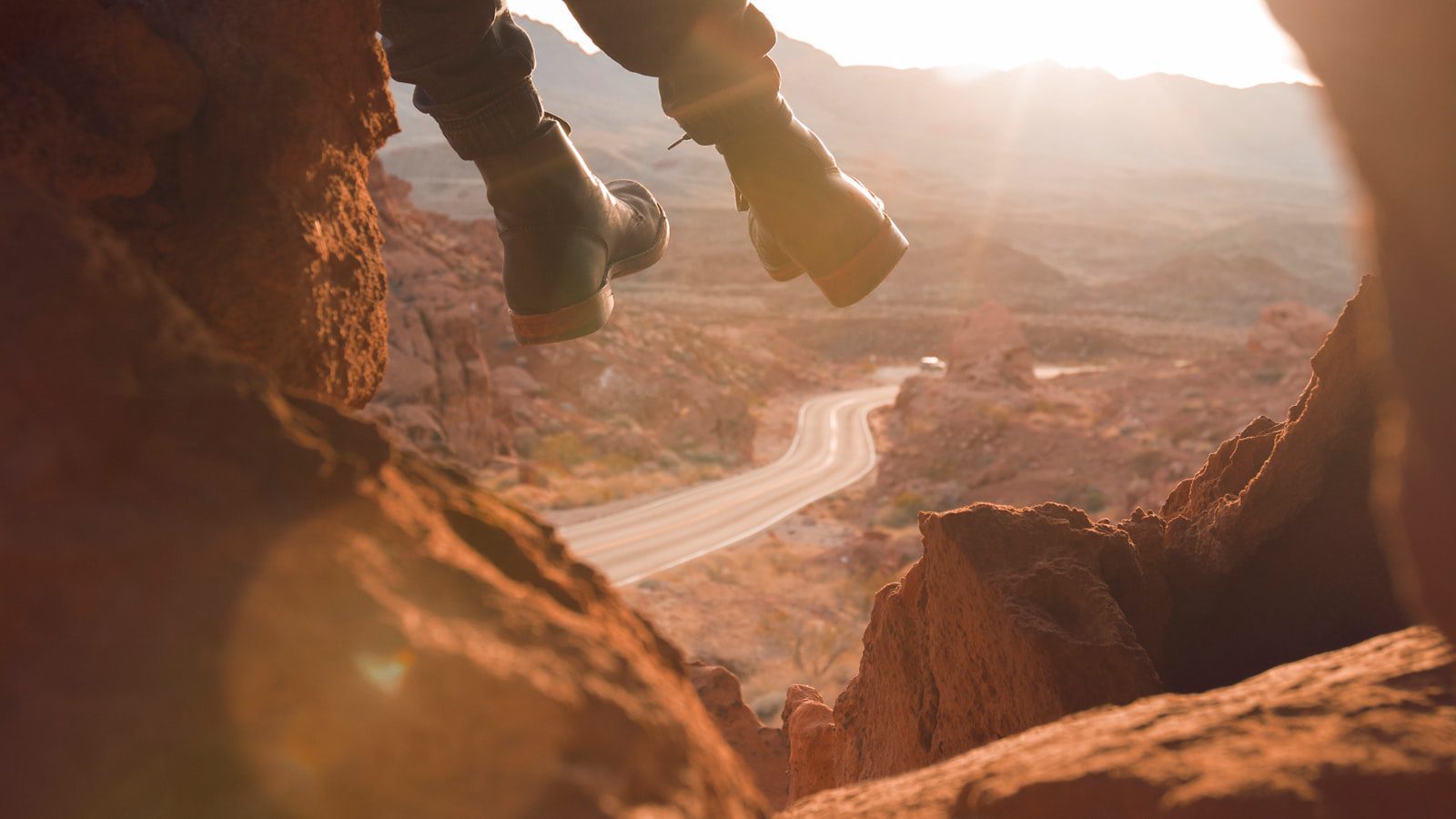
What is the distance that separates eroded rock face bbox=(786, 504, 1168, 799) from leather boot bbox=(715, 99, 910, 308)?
0.67 m

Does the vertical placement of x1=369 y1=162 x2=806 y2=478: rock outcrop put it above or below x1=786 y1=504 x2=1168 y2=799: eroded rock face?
below

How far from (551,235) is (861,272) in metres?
0.84

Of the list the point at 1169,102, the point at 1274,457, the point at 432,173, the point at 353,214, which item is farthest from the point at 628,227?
the point at 1169,102

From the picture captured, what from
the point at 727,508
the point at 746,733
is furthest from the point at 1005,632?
the point at 727,508

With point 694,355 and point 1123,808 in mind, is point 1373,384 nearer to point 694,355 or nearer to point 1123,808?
point 1123,808

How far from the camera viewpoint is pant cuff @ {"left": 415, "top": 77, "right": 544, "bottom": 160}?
2.30 metres

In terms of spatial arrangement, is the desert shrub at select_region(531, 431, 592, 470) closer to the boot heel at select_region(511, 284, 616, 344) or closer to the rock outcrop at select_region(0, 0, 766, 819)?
the boot heel at select_region(511, 284, 616, 344)

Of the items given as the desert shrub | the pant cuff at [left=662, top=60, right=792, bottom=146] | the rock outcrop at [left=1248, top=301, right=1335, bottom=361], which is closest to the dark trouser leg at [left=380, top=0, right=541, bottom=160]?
the pant cuff at [left=662, top=60, right=792, bottom=146]

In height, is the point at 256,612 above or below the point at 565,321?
above

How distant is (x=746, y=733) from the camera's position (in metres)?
3.91

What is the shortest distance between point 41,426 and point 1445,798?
4.00 feet

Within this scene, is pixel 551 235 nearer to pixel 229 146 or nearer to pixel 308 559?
pixel 229 146

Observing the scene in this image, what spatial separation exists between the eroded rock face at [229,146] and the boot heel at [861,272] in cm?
114

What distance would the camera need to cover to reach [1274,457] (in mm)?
2115
